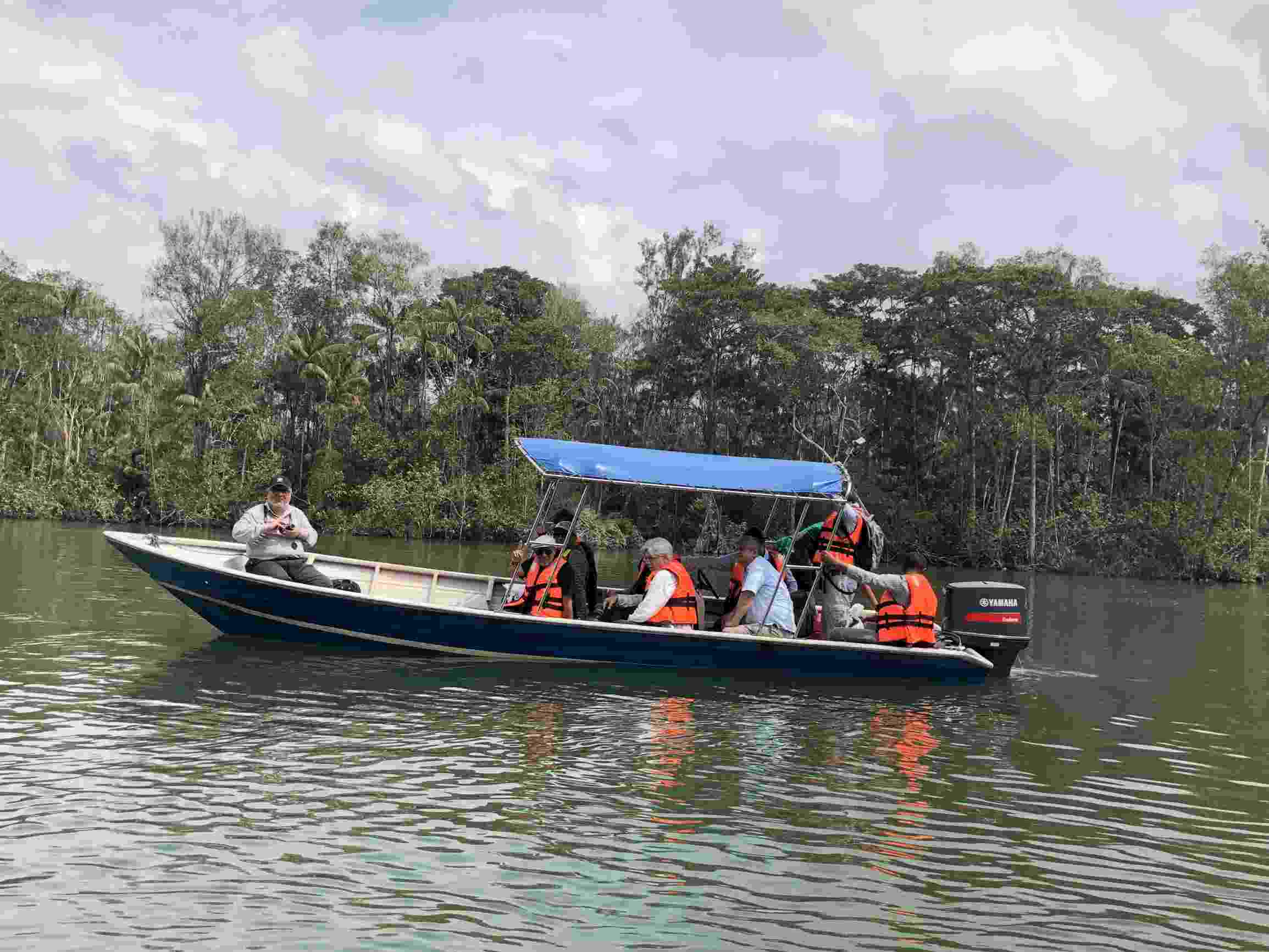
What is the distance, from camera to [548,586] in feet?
38.1

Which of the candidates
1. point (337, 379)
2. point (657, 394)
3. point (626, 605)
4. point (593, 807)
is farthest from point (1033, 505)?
point (593, 807)

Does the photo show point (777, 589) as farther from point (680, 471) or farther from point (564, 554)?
point (564, 554)

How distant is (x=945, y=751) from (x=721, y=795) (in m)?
2.58

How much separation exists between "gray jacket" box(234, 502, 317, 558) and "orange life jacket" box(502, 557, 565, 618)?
2.23m

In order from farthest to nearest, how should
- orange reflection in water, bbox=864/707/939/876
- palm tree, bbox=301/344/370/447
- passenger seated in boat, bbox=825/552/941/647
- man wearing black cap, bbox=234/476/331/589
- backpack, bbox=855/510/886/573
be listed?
palm tree, bbox=301/344/370/447 → backpack, bbox=855/510/886/573 → man wearing black cap, bbox=234/476/331/589 → passenger seated in boat, bbox=825/552/941/647 → orange reflection in water, bbox=864/707/939/876

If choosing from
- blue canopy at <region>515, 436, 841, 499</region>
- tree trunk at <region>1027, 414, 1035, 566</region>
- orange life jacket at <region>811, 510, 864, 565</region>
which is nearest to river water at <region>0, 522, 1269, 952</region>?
orange life jacket at <region>811, 510, 864, 565</region>

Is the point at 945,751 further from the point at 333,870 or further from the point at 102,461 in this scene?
the point at 102,461

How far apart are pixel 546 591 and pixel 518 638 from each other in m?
0.56

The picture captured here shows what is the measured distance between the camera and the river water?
5.12 m

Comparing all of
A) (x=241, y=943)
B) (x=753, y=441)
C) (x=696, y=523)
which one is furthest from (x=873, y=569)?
(x=753, y=441)

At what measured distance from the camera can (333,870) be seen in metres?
5.53

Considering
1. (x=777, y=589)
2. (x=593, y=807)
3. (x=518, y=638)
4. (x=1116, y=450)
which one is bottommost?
(x=593, y=807)

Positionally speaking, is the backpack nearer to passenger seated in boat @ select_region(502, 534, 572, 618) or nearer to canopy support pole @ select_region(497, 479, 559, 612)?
passenger seated in boat @ select_region(502, 534, 572, 618)

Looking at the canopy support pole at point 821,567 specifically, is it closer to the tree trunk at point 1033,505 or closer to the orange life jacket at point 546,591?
the orange life jacket at point 546,591
